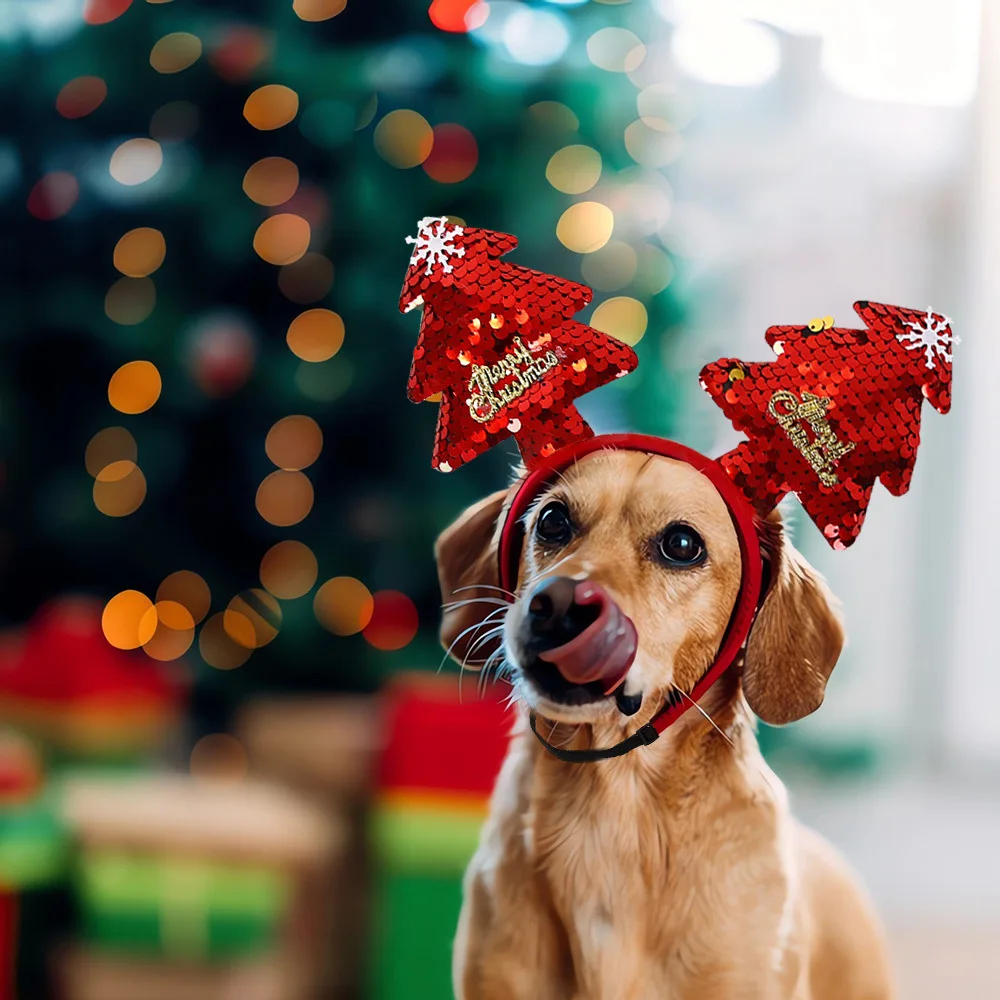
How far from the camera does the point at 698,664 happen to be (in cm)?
45

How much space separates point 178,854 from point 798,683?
119 centimetres

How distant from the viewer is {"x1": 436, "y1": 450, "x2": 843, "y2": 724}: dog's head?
1.35 ft

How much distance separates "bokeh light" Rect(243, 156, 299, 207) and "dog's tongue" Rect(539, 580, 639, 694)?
1.36m

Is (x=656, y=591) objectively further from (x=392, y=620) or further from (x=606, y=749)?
(x=392, y=620)

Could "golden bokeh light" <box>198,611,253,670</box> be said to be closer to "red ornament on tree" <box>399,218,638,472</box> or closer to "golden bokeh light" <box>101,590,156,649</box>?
"golden bokeh light" <box>101,590,156,649</box>

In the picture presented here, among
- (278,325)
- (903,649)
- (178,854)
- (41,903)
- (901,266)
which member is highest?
(901,266)

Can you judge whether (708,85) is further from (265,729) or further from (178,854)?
(178,854)

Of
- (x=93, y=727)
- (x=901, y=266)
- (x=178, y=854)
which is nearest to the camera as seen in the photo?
(x=178, y=854)

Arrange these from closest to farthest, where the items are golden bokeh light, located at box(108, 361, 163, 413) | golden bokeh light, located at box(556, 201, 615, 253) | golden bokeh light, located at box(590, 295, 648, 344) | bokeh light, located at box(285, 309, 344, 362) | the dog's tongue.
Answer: the dog's tongue < golden bokeh light, located at box(590, 295, 648, 344) < golden bokeh light, located at box(556, 201, 615, 253) < bokeh light, located at box(285, 309, 344, 362) < golden bokeh light, located at box(108, 361, 163, 413)

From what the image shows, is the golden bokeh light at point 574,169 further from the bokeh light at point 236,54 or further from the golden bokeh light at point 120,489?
the golden bokeh light at point 120,489

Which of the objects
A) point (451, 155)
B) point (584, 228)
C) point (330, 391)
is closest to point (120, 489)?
point (330, 391)

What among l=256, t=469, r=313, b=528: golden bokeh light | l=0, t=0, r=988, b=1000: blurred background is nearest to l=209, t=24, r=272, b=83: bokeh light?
l=0, t=0, r=988, b=1000: blurred background

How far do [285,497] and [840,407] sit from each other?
1.31 metres

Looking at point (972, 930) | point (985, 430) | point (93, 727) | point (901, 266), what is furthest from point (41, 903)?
point (901, 266)
